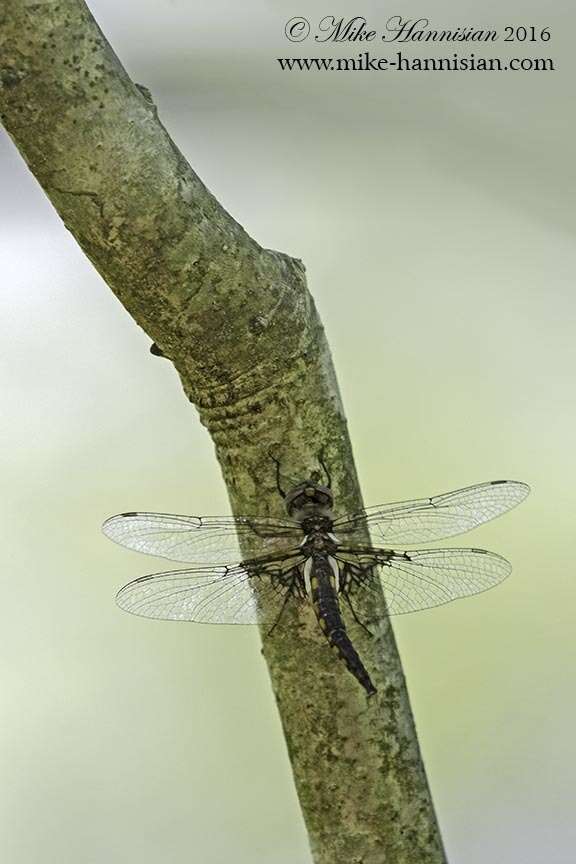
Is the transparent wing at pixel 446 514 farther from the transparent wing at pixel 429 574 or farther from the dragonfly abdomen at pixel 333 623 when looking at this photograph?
the dragonfly abdomen at pixel 333 623

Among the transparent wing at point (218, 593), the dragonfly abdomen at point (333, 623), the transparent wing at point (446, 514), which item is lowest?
the dragonfly abdomen at point (333, 623)

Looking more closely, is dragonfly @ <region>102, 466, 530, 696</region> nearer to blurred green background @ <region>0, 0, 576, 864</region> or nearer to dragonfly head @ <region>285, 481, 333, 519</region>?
dragonfly head @ <region>285, 481, 333, 519</region>

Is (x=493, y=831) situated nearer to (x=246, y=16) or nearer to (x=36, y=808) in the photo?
(x=36, y=808)

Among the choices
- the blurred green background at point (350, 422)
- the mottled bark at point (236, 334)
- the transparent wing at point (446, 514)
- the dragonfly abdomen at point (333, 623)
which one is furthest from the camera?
the blurred green background at point (350, 422)

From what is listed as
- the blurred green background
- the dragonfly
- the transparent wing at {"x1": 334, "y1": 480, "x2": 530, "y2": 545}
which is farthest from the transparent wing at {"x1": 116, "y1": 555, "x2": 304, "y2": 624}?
the blurred green background

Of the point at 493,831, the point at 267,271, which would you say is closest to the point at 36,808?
the point at 493,831

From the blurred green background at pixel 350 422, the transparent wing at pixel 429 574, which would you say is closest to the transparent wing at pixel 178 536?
the transparent wing at pixel 429 574
